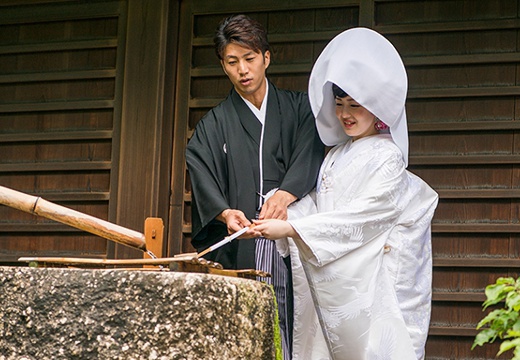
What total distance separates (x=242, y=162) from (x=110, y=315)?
180 centimetres

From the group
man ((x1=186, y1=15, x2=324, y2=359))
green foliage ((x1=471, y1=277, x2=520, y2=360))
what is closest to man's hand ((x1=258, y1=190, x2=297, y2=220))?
man ((x1=186, y1=15, x2=324, y2=359))

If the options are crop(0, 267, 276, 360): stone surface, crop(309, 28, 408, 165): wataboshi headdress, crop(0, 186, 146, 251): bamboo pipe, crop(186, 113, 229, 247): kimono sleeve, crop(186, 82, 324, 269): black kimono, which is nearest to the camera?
crop(0, 267, 276, 360): stone surface

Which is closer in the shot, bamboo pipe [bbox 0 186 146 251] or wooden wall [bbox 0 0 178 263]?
bamboo pipe [bbox 0 186 146 251]

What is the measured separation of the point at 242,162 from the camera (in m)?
4.44

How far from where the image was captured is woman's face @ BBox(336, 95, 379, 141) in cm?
421

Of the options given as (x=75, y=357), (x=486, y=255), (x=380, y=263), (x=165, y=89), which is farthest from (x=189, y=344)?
(x=165, y=89)

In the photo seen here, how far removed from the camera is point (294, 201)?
434 cm

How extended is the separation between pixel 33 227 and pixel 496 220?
293cm

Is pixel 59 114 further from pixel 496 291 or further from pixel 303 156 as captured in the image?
pixel 496 291

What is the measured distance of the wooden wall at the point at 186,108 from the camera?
17.5 feet

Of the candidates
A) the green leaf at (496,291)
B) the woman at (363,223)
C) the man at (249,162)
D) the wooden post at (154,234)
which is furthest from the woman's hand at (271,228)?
the wooden post at (154,234)

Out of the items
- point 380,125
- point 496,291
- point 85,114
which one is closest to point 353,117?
point 380,125

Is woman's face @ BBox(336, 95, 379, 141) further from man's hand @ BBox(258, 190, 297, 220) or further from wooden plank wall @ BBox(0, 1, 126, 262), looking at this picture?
wooden plank wall @ BBox(0, 1, 126, 262)

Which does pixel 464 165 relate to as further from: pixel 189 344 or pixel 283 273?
pixel 189 344
